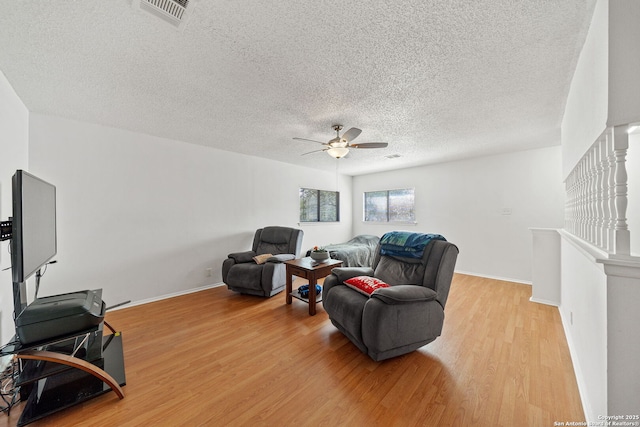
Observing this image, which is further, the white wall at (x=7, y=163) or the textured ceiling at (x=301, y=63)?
the white wall at (x=7, y=163)

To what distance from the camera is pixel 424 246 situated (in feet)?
7.60

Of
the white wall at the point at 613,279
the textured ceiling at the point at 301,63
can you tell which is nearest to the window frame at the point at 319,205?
the textured ceiling at the point at 301,63

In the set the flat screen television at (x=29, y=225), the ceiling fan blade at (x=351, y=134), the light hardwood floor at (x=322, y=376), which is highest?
the ceiling fan blade at (x=351, y=134)

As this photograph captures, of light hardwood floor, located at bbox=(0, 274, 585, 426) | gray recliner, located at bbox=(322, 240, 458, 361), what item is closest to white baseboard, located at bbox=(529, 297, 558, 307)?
light hardwood floor, located at bbox=(0, 274, 585, 426)

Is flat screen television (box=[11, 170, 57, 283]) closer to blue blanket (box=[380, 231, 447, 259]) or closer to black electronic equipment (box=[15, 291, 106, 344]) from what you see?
black electronic equipment (box=[15, 291, 106, 344])

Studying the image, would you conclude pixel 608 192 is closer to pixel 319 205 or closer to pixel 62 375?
pixel 62 375

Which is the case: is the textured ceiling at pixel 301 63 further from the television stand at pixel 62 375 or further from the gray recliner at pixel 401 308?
the television stand at pixel 62 375

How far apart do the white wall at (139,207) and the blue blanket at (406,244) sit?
2.86 metres

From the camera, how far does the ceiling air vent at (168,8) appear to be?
128 centimetres

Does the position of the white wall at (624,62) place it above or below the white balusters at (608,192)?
above

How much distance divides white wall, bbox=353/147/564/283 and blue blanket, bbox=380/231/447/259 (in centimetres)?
301

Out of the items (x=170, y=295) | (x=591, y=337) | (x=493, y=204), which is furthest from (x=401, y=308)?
(x=493, y=204)

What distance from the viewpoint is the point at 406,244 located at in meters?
2.44

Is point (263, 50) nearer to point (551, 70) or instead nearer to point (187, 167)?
point (551, 70)
